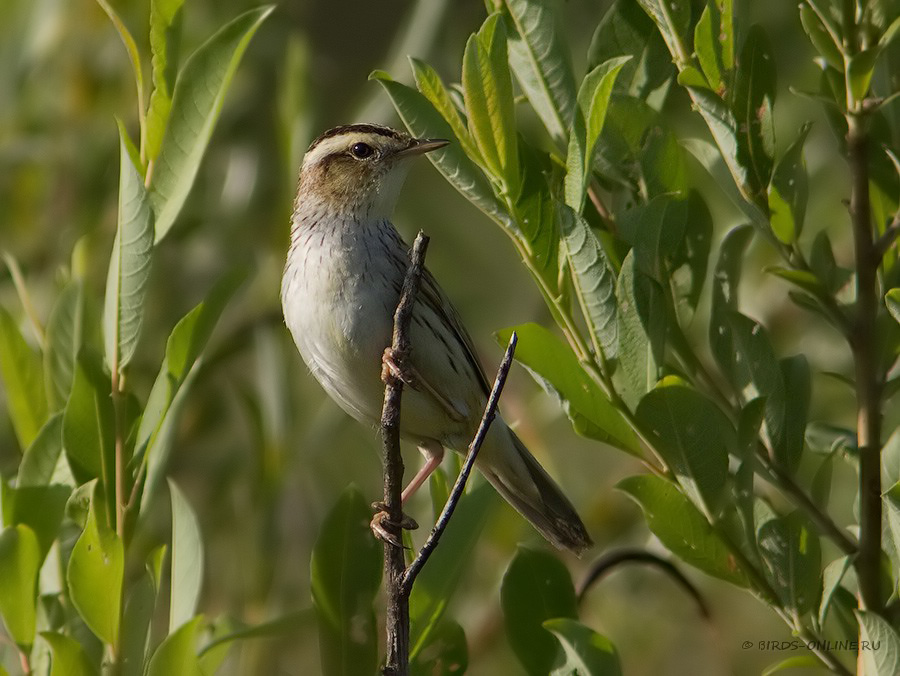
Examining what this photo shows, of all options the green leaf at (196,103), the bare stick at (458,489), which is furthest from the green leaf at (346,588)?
the green leaf at (196,103)

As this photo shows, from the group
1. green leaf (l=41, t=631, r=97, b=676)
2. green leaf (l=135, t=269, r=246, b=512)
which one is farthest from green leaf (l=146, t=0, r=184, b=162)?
green leaf (l=41, t=631, r=97, b=676)

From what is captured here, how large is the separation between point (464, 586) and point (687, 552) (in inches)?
82.7

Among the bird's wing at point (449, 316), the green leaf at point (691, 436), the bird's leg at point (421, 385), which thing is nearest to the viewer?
the green leaf at point (691, 436)

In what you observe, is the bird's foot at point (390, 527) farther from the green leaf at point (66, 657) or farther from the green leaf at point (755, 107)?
the green leaf at point (755, 107)

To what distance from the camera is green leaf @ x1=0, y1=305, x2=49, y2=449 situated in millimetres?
2746

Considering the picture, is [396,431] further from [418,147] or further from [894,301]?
[418,147]

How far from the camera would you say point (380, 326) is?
3527 millimetres

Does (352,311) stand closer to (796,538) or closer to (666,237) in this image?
(666,237)

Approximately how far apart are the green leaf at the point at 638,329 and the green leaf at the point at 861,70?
0.55 m

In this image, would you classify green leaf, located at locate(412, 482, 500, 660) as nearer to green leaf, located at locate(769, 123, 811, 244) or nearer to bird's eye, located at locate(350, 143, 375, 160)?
green leaf, located at locate(769, 123, 811, 244)

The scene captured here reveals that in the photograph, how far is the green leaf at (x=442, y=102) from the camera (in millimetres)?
2355

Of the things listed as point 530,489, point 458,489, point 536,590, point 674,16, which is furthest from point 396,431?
point 530,489

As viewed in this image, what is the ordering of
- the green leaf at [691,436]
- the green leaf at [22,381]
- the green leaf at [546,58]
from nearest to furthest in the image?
1. the green leaf at [691,436]
2. the green leaf at [546,58]
3. the green leaf at [22,381]

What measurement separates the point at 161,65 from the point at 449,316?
1.56 meters
